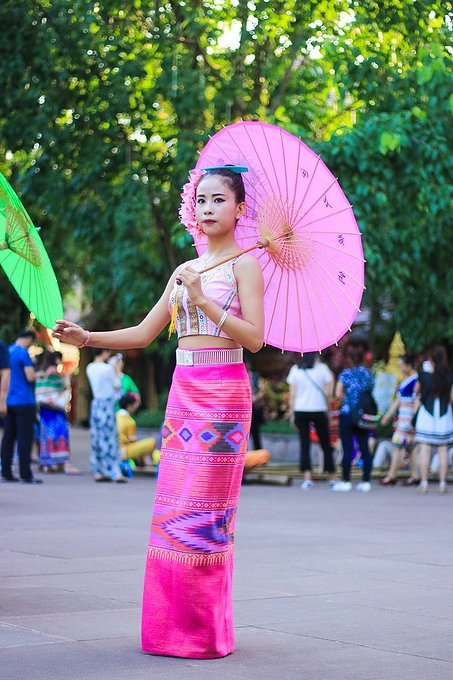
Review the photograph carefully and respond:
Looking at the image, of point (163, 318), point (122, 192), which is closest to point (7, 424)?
point (122, 192)

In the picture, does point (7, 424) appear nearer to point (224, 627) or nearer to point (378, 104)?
point (378, 104)

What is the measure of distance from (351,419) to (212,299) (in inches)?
417

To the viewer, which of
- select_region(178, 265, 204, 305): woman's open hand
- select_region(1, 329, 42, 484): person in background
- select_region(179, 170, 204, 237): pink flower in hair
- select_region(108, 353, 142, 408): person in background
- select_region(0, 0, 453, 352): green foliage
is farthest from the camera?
select_region(108, 353, 142, 408): person in background

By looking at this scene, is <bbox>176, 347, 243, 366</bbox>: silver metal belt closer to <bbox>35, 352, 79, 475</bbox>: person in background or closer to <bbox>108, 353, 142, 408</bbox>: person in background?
<bbox>108, 353, 142, 408</bbox>: person in background

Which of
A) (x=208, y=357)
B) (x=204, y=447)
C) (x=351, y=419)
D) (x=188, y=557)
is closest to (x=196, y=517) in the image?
(x=188, y=557)

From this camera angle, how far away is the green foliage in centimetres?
1628

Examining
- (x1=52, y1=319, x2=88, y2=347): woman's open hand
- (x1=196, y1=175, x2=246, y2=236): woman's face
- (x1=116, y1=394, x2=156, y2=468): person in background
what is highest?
(x1=196, y1=175, x2=246, y2=236): woman's face

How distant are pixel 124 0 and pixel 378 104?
434cm

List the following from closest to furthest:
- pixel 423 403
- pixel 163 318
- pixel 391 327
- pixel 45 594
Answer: pixel 163 318
pixel 45 594
pixel 423 403
pixel 391 327

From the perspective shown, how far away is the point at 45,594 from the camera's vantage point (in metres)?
7.02

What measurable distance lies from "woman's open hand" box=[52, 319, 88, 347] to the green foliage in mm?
10042

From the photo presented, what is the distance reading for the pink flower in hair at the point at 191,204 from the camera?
577cm

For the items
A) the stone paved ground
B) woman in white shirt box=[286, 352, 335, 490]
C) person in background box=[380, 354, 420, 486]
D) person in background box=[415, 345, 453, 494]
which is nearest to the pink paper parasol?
the stone paved ground

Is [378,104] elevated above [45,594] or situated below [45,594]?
above
